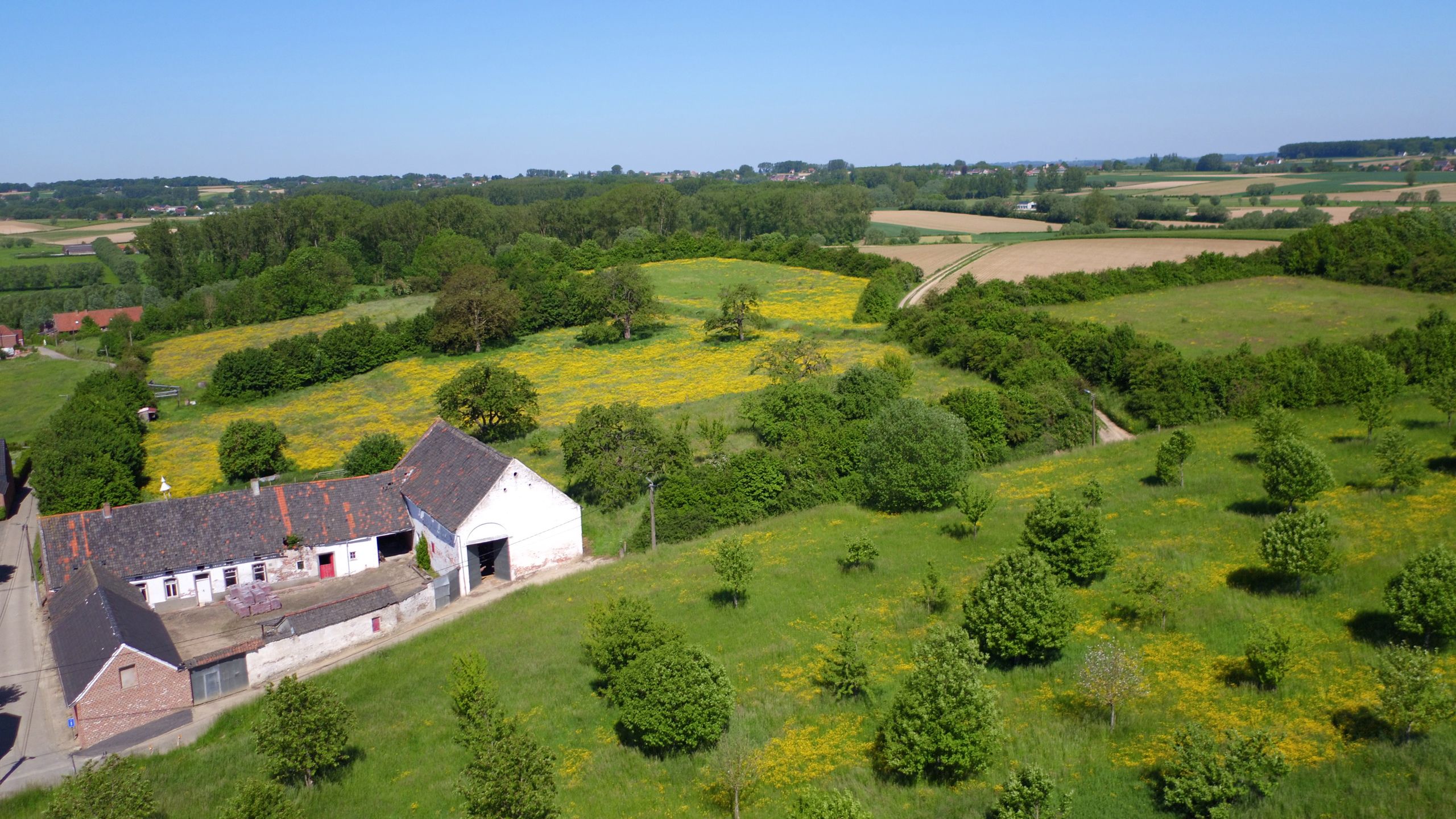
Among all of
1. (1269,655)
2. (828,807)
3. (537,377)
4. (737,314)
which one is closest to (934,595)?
(1269,655)

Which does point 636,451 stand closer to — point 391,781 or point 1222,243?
point 391,781

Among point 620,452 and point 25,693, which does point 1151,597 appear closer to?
point 620,452

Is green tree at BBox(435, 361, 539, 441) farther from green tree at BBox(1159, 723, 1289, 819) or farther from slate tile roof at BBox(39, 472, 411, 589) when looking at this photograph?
green tree at BBox(1159, 723, 1289, 819)

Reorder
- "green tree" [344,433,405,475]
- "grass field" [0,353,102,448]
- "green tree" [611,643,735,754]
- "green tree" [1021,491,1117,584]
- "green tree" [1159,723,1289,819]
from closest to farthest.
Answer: "green tree" [1159,723,1289,819]
"green tree" [611,643,735,754]
"green tree" [1021,491,1117,584]
"green tree" [344,433,405,475]
"grass field" [0,353,102,448]

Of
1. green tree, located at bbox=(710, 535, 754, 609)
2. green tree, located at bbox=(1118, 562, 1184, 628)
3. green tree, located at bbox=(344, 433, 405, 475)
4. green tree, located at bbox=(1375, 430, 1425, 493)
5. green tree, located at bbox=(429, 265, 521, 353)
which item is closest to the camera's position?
green tree, located at bbox=(1118, 562, 1184, 628)

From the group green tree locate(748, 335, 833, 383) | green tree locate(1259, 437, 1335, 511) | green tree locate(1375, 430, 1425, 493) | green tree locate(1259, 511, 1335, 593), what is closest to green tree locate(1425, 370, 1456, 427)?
green tree locate(1375, 430, 1425, 493)

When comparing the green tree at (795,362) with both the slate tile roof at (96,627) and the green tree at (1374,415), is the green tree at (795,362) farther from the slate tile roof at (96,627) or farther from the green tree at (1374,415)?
the slate tile roof at (96,627)

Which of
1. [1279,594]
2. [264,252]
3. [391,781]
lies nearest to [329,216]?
[264,252]
